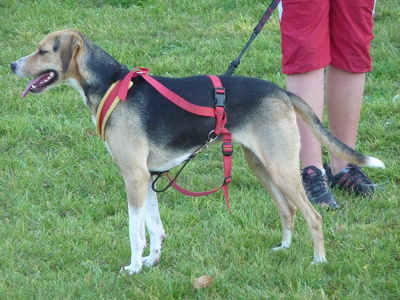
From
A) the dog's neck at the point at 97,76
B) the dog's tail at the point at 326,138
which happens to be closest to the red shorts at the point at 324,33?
the dog's tail at the point at 326,138

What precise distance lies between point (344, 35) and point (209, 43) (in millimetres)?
3684

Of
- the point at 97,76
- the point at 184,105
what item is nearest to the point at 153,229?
the point at 184,105

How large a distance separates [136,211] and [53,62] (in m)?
1.11

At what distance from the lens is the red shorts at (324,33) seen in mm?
5359

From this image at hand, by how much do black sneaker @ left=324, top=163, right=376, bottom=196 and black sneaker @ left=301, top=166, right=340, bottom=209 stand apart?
20 centimetres

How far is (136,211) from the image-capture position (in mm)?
4527

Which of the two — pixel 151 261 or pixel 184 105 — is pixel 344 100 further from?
pixel 151 261

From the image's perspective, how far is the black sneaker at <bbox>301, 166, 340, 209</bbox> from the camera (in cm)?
552

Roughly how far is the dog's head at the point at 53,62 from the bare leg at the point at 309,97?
187 cm

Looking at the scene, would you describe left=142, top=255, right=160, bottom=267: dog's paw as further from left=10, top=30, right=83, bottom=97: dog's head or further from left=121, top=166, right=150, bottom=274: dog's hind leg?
left=10, top=30, right=83, bottom=97: dog's head

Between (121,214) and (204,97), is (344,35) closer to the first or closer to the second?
(204,97)

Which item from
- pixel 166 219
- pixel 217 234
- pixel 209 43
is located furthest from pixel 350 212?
pixel 209 43

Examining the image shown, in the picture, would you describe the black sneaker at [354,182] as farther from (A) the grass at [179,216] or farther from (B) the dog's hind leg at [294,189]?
(B) the dog's hind leg at [294,189]

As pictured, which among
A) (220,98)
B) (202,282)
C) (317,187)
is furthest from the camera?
(317,187)
